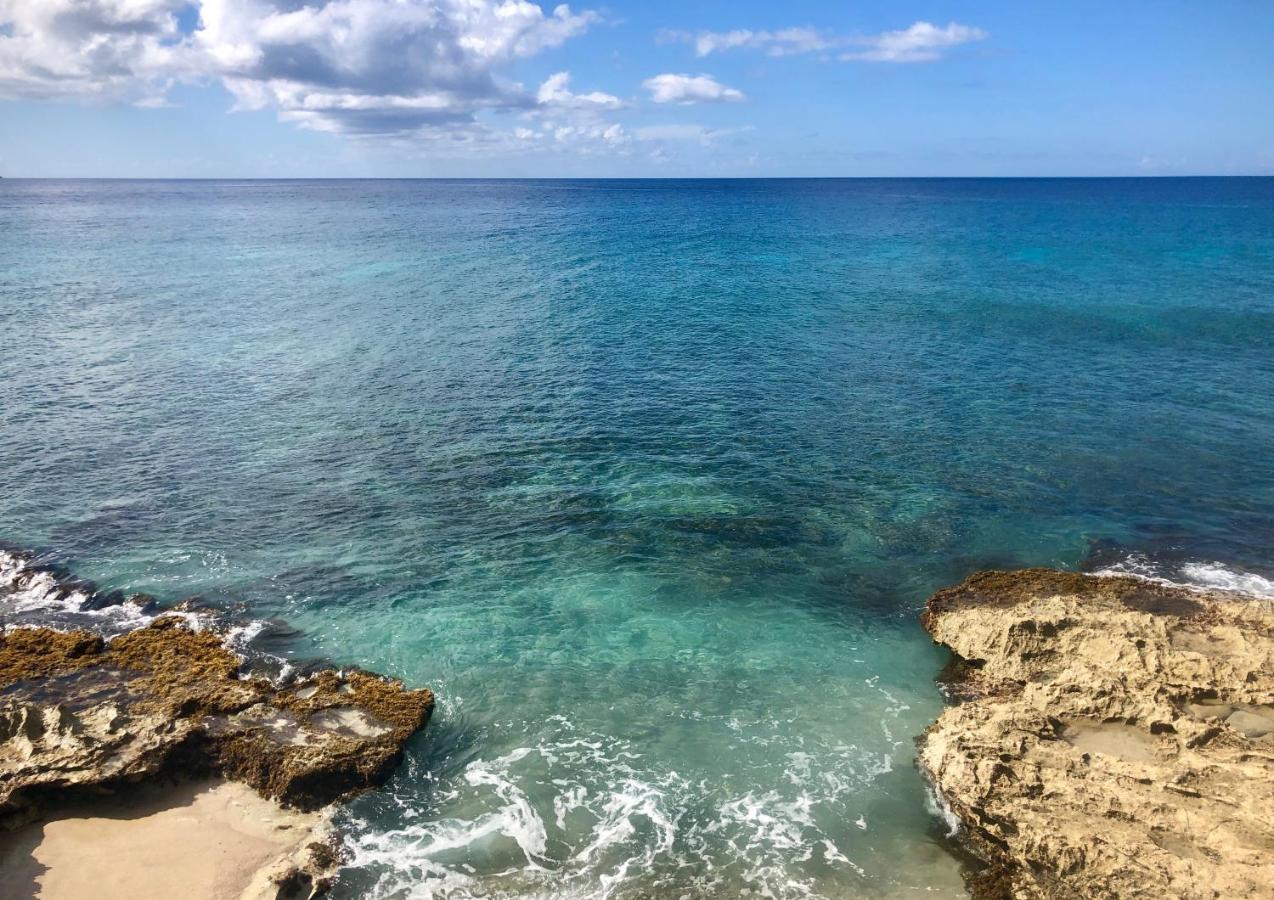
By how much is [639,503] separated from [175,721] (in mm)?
19808

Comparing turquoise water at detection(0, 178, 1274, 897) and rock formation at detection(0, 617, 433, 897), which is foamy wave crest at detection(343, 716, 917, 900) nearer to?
turquoise water at detection(0, 178, 1274, 897)

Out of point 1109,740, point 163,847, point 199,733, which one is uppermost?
point 1109,740

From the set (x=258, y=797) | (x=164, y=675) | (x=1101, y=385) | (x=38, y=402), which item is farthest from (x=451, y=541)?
(x=1101, y=385)

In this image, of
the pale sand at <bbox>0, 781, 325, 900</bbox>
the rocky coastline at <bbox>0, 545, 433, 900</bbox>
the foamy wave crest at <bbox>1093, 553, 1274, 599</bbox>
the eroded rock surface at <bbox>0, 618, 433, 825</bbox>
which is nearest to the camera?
the pale sand at <bbox>0, 781, 325, 900</bbox>

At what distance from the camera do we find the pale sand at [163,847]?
17.7 meters

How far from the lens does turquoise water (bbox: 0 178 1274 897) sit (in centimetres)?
2034

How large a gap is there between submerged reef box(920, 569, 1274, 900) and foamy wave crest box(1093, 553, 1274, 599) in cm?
97

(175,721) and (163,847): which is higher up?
(175,721)

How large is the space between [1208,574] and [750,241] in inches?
4076

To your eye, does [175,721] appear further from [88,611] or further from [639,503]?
[639,503]

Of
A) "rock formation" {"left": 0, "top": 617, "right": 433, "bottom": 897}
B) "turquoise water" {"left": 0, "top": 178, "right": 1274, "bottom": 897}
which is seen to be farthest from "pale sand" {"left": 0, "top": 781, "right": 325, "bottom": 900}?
"turquoise water" {"left": 0, "top": 178, "right": 1274, "bottom": 897}

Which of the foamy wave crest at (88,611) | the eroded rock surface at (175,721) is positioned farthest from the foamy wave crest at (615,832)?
the foamy wave crest at (88,611)

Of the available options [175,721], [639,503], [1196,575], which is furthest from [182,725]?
[1196,575]

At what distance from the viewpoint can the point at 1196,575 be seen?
29.1 metres
